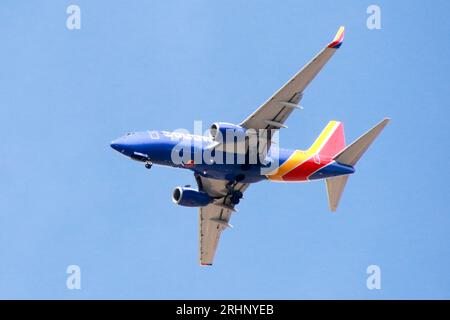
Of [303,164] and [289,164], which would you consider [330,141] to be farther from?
[289,164]

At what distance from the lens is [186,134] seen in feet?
244

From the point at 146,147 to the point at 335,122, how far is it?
1819cm

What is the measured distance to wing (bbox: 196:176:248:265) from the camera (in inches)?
3189

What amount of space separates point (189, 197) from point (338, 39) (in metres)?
19.2

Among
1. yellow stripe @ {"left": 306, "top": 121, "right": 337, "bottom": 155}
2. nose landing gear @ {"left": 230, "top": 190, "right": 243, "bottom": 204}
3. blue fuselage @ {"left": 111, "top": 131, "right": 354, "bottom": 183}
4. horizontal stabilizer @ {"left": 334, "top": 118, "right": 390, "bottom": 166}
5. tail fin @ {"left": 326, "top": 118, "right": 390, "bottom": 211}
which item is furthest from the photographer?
nose landing gear @ {"left": 230, "top": 190, "right": 243, "bottom": 204}

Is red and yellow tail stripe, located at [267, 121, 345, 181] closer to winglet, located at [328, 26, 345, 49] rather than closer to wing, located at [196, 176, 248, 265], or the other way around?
wing, located at [196, 176, 248, 265]

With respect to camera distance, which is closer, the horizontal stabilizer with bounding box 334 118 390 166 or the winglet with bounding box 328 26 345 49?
the winglet with bounding box 328 26 345 49

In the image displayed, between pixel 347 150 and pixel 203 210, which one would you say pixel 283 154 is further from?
pixel 203 210

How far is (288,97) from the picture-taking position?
71.0m

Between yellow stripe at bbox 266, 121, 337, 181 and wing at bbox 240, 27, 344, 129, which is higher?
wing at bbox 240, 27, 344, 129

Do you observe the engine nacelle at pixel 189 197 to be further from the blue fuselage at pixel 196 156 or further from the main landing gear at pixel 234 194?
the blue fuselage at pixel 196 156

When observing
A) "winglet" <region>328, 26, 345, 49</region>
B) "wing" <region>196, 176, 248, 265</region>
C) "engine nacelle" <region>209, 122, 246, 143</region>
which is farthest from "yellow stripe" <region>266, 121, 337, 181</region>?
"winglet" <region>328, 26, 345, 49</region>

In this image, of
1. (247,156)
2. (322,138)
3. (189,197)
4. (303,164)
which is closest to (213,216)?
(189,197)

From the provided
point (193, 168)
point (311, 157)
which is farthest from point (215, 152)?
point (311, 157)
